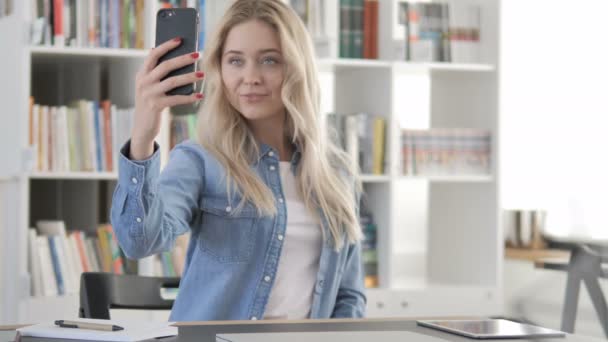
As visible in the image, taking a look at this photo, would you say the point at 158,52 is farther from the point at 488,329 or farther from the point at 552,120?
the point at 552,120

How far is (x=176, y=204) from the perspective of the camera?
1934mm

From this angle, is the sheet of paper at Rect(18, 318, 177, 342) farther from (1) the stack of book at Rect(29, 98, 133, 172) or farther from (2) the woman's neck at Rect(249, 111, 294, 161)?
(1) the stack of book at Rect(29, 98, 133, 172)

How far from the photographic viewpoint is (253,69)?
2.09m

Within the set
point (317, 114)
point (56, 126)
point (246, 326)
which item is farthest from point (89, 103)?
point (246, 326)

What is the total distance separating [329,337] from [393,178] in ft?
7.80

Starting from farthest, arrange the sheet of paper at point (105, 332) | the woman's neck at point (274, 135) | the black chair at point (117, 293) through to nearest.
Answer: the woman's neck at point (274, 135)
the black chair at point (117, 293)
the sheet of paper at point (105, 332)

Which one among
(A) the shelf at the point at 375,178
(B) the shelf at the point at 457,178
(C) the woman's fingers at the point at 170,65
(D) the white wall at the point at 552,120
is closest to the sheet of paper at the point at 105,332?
(C) the woman's fingers at the point at 170,65

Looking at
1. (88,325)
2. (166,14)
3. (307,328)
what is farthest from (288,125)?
(88,325)

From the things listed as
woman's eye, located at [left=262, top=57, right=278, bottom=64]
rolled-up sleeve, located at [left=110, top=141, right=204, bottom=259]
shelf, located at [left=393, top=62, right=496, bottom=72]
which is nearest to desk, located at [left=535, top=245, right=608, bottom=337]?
shelf, located at [left=393, top=62, right=496, bottom=72]

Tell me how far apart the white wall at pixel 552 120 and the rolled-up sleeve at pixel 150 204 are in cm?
339

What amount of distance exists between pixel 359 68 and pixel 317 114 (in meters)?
1.68

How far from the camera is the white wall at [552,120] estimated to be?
5.11 m

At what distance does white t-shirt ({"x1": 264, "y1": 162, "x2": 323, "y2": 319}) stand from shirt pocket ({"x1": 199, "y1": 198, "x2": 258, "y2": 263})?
85mm

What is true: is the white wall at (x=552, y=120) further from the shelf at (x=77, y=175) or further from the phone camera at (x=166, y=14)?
the phone camera at (x=166, y=14)
